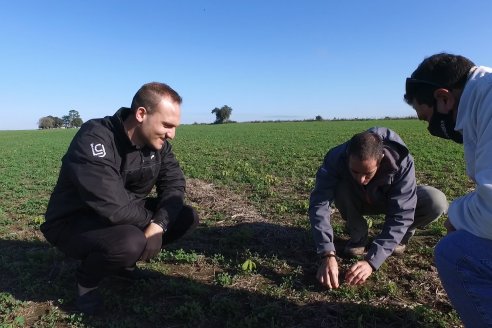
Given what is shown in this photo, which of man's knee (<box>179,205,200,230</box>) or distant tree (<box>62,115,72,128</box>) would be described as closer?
man's knee (<box>179,205,200,230</box>)

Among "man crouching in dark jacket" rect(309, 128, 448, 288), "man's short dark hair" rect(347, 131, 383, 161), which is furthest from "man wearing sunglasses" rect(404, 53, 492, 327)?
"man crouching in dark jacket" rect(309, 128, 448, 288)

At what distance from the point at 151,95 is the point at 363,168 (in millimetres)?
1938

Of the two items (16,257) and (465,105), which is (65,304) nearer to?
(16,257)

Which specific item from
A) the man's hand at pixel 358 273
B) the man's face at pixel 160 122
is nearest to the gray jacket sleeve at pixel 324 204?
the man's hand at pixel 358 273

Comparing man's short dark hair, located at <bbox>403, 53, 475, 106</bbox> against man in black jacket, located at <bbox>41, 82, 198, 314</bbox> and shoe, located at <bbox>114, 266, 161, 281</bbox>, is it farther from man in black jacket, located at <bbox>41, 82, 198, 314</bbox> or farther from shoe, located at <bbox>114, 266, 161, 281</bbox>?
shoe, located at <bbox>114, 266, 161, 281</bbox>

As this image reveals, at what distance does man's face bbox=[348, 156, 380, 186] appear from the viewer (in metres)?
3.60

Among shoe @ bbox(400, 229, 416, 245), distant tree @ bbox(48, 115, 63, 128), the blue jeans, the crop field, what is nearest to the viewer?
the blue jeans

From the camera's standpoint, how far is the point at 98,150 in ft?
11.7

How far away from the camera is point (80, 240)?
3633mm

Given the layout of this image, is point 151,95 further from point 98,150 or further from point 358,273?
point 358,273

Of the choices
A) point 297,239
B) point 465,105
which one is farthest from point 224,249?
point 465,105

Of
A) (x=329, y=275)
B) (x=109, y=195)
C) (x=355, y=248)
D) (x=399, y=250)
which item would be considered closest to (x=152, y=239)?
(x=109, y=195)

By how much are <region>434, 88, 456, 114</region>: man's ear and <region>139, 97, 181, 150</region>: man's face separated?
2159mm

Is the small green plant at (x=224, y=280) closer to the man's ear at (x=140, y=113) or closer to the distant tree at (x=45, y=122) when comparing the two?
the man's ear at (x=140, y=113)
